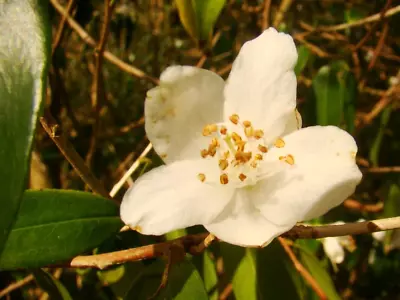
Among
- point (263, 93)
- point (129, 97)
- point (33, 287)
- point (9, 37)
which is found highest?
point (9, 37)

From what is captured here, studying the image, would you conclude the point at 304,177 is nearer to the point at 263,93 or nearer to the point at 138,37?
the point at 263,93

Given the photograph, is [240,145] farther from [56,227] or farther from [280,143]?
[56,227]

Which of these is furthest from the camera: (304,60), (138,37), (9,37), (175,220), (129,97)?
(138,37)

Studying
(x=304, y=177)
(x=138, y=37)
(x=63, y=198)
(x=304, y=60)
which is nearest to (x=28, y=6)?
(x=63, y=198)

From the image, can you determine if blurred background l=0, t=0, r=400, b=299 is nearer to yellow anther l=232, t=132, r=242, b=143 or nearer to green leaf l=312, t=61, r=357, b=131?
green leaf l=312, t=61, r=357, b=131

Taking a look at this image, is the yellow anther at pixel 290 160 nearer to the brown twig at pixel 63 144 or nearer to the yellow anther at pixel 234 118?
the yellow anther at pixel 234 118

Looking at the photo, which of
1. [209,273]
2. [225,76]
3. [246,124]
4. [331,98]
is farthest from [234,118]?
[225,76]

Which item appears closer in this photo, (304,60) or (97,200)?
(97,200)
